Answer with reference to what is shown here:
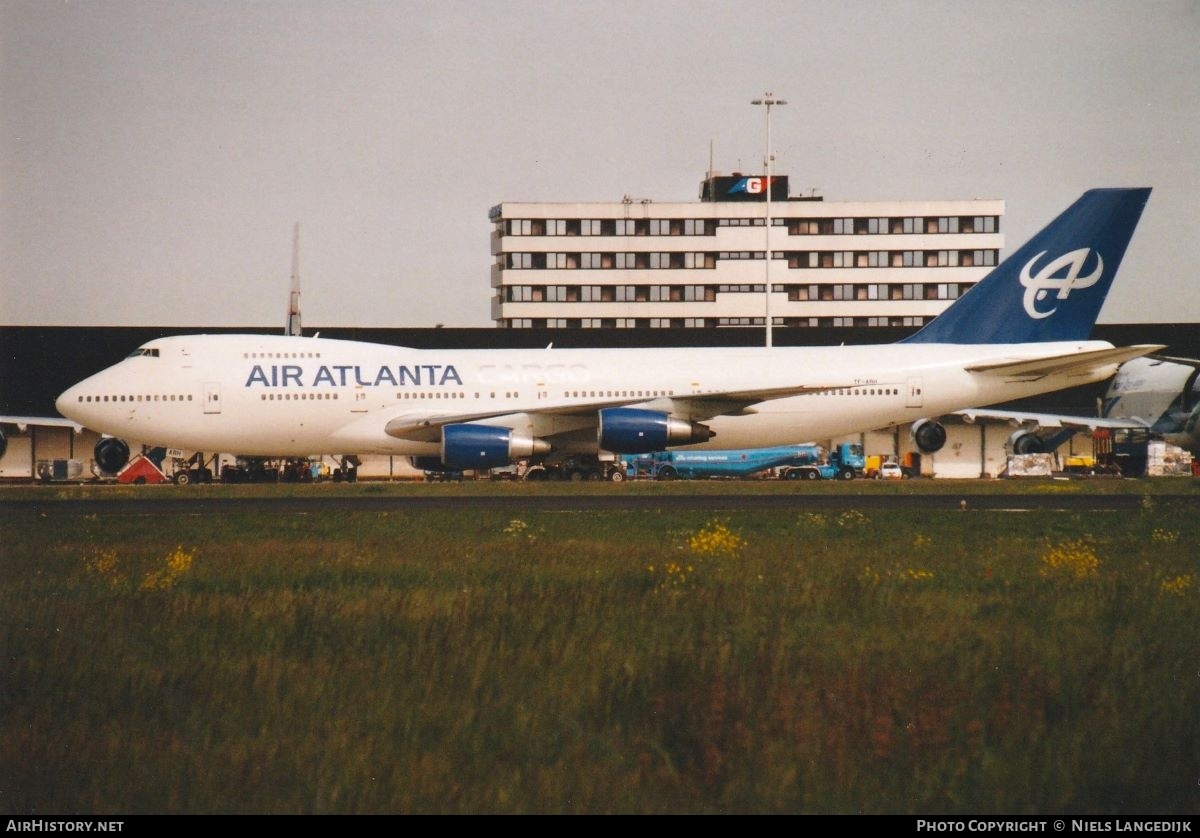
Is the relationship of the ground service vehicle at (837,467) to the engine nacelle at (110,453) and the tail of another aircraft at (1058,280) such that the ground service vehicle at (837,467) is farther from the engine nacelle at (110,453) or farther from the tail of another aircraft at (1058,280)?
the engine nacelle at (110,453)

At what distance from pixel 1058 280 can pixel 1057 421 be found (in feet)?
73.3

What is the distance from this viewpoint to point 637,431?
3020 cm

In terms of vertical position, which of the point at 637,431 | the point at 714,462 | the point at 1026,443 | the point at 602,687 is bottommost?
the point at 602,687

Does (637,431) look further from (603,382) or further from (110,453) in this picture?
(110,453)

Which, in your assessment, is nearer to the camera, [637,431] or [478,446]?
[478,446]

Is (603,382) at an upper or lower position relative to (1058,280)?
lower

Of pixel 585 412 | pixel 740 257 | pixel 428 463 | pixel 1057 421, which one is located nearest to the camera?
pixel 585 412

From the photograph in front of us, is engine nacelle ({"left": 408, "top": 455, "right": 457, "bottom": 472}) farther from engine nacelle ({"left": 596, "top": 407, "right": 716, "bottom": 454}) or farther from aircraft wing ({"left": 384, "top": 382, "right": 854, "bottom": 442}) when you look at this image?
engine nacelle ({"left": 596, "top": 407, "right": 716, "bottom": 454})

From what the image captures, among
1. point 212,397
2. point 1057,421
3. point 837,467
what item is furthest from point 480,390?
point 1057,421

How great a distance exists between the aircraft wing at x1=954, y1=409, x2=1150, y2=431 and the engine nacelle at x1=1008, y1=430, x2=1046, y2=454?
1.42 meters

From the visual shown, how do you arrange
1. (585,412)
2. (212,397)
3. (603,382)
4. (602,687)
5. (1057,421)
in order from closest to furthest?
(602,687), (585,412), (212,397), (603,382), (1057,421)

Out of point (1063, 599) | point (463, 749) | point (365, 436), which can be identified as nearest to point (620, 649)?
point (463, 749)

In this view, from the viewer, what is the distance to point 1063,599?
10.9 meters
